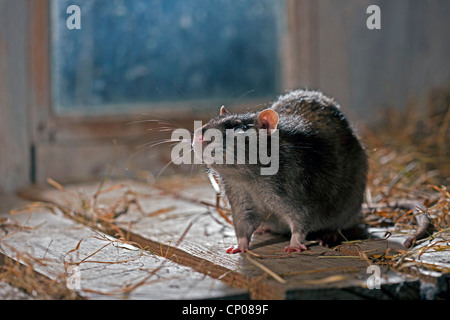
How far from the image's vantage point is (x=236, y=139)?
2.25 meters

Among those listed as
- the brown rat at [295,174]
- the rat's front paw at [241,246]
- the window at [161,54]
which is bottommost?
the rat's front paw at [241,246]

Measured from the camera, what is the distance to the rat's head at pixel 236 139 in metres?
2.20

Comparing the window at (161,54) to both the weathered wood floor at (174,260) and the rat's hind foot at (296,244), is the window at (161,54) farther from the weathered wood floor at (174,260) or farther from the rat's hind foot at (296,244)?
the rat's hind foot at (296,244)

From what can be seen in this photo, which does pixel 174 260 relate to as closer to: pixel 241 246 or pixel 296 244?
pixel 241 246

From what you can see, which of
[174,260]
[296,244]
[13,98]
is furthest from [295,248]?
[13,98]

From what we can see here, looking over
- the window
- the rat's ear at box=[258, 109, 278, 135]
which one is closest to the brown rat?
the rat's ear at box=[258, 109, 278, 135]

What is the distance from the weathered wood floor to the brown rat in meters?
0.13

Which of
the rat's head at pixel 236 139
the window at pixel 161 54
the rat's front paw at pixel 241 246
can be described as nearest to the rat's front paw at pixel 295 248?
the rat's front paw at pixel 241 246

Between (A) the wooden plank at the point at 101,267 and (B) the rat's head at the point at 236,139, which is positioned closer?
(A) the wooden plank at the point at 101,267

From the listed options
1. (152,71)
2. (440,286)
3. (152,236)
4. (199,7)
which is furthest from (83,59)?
(440,286)

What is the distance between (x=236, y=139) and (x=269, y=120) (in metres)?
0.16

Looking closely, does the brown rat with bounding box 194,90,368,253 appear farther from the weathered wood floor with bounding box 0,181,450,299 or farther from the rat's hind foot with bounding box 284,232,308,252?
the weathered wood floor with bounding box 0,181,450,299

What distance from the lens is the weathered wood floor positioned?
1.81 metres

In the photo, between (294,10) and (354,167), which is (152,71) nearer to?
(294,10)
